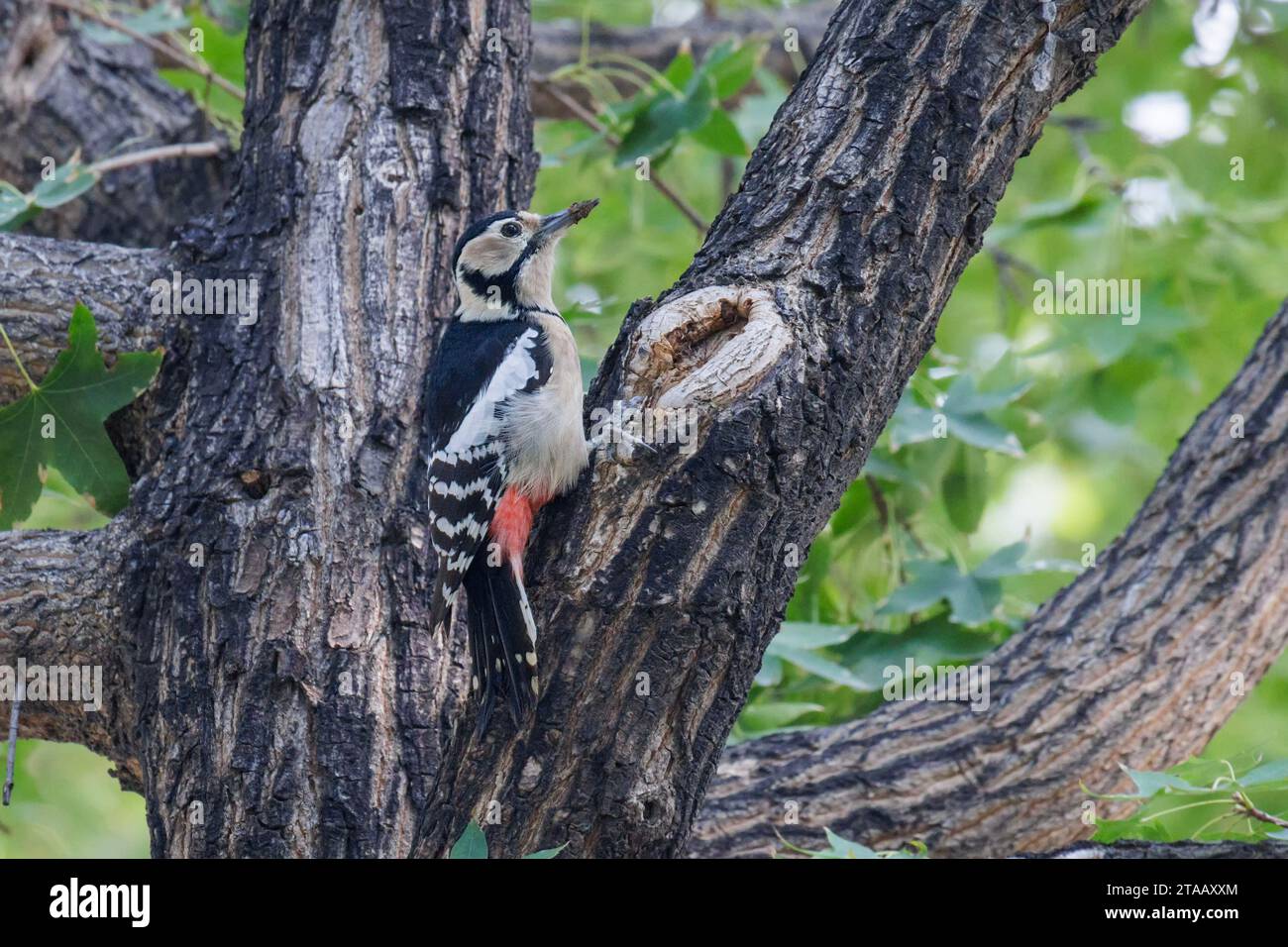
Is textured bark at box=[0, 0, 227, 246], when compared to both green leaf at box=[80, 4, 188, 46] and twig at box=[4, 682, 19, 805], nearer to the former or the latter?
green leaf at box=[80, 4, 188, 46]

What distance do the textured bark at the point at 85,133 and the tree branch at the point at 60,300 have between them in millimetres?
1336

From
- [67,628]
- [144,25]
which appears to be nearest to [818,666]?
[67,628]

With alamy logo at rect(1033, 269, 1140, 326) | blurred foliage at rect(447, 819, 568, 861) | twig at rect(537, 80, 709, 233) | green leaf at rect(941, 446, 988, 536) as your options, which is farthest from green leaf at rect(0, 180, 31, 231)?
alamy logo at rect(1033, 269, 1140, 326)

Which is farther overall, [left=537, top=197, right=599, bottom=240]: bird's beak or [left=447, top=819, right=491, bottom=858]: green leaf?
[left=537, top=197, right=599, bottom=240]: bird's beak

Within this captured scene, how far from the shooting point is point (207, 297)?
3.54 meters

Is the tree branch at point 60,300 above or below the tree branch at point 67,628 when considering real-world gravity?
above

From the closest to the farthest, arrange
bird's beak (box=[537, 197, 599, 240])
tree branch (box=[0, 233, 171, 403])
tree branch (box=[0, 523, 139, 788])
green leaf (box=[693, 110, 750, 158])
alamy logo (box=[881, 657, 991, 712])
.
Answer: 1. tree branch (box=[0, 523, 139, 788])
2. tree branch (box=[0, 233, 171, 403])
3. alamy logo (box=[881, 657, 991, 712])
4. bird's beak (box=[537, 197, 599, 240])
5. green leaf (box=[693, 110, 750, 158])

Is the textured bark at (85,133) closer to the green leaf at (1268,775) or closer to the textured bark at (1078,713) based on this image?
the textured bark at (1078,713)

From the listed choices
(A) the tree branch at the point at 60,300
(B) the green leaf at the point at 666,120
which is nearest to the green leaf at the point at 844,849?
(A) the tree branch at the point at 60,300

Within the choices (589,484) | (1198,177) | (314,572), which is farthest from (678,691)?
(1198,177)

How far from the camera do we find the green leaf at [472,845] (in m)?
2.45

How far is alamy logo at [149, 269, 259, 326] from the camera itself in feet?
11.4

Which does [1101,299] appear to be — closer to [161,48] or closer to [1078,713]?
[1078,713]

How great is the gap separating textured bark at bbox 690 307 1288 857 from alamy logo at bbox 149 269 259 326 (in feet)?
6.06
